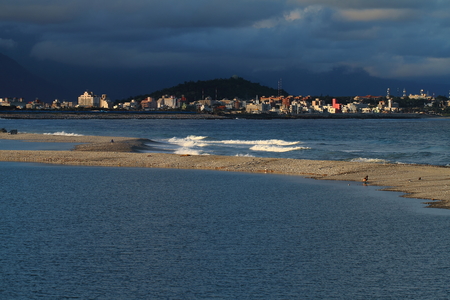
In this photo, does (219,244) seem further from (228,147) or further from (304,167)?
(228,147)

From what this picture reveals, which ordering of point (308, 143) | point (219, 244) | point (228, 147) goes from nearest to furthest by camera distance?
point (219, 244)
point (228, 147)
point (308, 143)

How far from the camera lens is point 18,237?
16031 mm

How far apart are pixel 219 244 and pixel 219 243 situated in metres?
0.11

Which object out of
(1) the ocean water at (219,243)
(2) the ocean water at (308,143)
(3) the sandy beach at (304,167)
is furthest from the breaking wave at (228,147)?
(1) the ocean water at (219,243)

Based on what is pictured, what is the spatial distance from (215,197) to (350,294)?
12.7 meters

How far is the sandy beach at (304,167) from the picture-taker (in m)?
25.8

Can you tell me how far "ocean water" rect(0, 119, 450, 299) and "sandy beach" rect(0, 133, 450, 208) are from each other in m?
2.26

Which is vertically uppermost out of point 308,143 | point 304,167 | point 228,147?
point 304,167

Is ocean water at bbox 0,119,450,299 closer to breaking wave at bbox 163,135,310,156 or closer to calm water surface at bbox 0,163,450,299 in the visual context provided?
calm water surface at bbox 0,163,450,299

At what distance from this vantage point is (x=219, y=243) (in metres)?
15.5

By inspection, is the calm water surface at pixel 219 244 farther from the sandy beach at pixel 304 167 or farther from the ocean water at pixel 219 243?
the sandy beach at pixel 304 167

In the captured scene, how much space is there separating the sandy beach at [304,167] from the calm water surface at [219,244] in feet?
8.05

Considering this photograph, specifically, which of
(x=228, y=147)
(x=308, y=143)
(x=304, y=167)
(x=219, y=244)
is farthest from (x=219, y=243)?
(x=308, y=143)

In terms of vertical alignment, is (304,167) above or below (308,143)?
above
